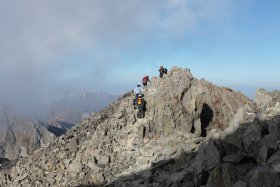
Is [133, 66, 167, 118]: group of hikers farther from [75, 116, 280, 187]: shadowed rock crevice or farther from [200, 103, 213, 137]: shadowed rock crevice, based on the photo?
[75, 116, 280, 187]: shadowed rock crevice

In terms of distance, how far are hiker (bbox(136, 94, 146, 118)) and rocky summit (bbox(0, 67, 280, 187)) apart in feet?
1.71

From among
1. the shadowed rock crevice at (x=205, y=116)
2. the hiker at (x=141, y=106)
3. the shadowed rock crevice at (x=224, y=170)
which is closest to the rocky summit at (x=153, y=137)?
the shadowed rock crevice at (x=205, y=116)

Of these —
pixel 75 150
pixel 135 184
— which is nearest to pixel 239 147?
pixel 135 184

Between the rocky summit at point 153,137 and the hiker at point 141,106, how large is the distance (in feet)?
1.71

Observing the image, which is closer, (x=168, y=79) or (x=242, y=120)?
(x=242, y=120)


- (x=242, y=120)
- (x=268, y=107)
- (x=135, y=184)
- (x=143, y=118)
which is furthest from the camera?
(x=143, y=118)

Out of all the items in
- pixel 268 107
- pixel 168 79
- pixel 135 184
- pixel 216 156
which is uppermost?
pixel 168 79

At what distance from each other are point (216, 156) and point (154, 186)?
6.67 metres

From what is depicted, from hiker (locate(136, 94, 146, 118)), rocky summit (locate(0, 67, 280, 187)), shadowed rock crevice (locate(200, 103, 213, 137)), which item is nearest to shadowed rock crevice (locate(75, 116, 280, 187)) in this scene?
rocky summit (locate(0, 67, 280, 187))

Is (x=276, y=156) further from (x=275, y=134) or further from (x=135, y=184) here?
(x=135, y=184)

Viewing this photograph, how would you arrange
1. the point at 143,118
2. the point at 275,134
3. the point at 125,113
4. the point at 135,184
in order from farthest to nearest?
the point at 125,113
the point at 143,118
the point at 135,184
the point at 275,134

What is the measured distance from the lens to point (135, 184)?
104 ft

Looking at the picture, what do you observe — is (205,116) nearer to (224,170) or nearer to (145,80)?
(145,80)

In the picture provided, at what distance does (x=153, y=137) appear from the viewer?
42625 mm
